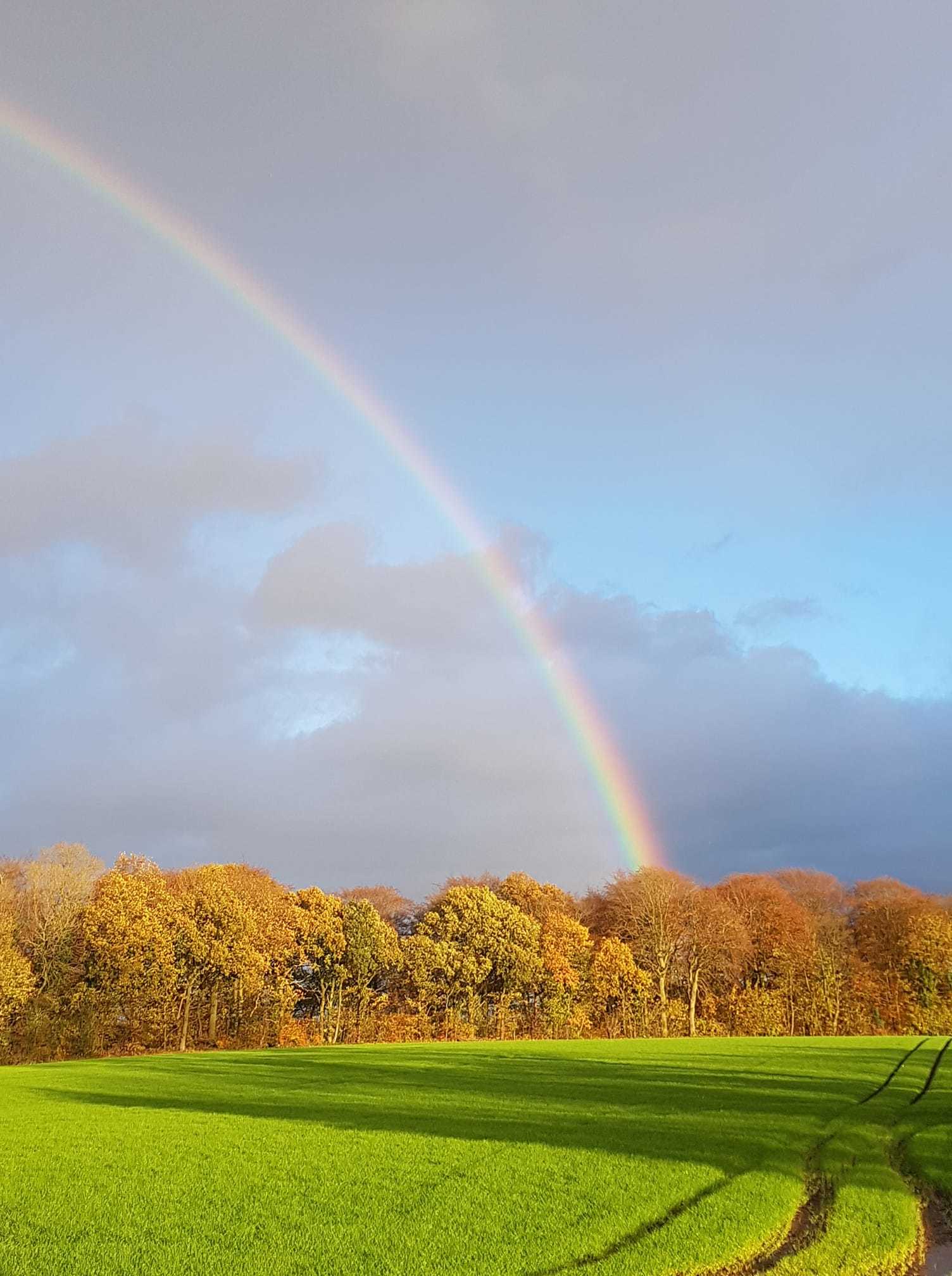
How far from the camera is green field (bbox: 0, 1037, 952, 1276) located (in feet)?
37.9

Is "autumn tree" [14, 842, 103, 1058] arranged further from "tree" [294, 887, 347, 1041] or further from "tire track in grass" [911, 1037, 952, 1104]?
"tire track in grass" [911, 1037, 952, 1104]

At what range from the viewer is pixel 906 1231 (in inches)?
489

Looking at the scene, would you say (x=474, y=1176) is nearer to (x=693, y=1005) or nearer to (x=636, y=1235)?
(x=636, y=1235)

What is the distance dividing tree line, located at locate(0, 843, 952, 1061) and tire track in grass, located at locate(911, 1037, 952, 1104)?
3420cm

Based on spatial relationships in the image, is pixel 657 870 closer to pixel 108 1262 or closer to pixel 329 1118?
pixel 329 1118

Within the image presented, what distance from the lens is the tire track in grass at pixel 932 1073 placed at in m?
27.6

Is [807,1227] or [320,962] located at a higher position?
[807,1227]

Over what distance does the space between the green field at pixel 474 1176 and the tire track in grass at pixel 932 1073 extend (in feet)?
1.09

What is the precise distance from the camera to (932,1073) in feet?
116

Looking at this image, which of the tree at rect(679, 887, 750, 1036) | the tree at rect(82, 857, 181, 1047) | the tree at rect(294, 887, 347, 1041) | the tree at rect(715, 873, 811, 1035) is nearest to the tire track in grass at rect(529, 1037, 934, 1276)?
the tree at rect(82, 857, 181, 1047)

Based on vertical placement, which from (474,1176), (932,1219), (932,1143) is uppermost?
(932,1219)

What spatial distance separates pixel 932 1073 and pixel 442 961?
49.6 m

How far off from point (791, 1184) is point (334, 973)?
68.2m

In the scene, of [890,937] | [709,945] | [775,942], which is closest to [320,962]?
[709,945]
